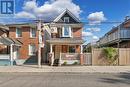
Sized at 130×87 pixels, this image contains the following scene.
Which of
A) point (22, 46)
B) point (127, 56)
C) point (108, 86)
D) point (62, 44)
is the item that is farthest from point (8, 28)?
point (108, 86)

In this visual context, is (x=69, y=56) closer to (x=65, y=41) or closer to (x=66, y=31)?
(x=65, y=41)

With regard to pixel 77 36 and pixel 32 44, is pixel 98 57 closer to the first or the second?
pixel 77 36

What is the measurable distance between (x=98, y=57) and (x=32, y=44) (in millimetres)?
11797

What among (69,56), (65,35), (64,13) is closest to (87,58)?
(69,56)

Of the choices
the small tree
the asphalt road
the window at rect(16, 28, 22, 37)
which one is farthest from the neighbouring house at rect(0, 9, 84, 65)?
the asphalt road

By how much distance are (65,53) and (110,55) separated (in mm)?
5559

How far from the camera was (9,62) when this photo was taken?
35031 mm

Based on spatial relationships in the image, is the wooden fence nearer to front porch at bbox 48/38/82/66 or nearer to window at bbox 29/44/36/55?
front porch at bbox 48/38/82/66

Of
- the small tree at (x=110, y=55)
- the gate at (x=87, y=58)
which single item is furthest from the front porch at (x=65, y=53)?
the small tree at (x=110, y=55)

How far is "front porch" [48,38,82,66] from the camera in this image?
110 feet

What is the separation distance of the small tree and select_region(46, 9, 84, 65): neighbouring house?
155 inches

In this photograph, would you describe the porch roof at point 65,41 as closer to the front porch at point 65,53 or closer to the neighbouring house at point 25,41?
the front porch at point 65,53

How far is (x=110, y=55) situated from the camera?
32969 millimetres

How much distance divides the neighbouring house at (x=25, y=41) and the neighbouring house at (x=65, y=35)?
10.5ft
